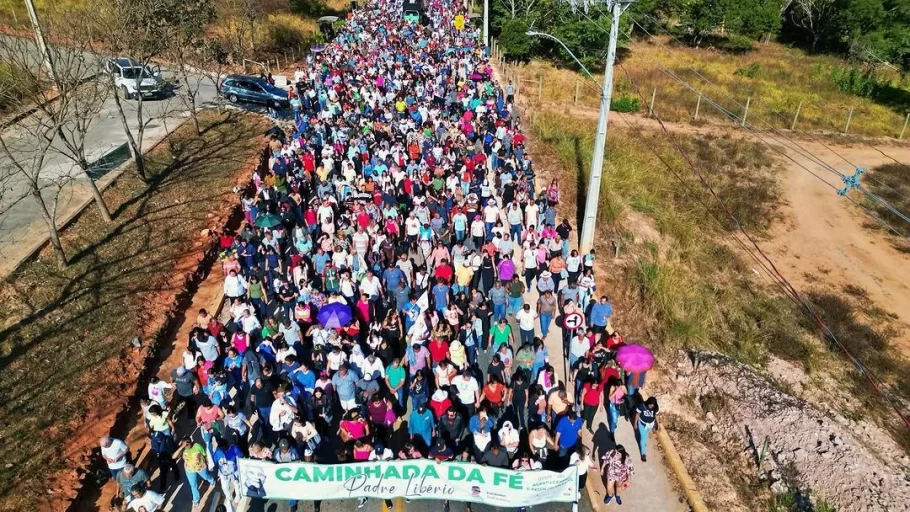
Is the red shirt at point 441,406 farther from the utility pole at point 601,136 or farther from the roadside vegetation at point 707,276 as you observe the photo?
the utility pole at point 601,136

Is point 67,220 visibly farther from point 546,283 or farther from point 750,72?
point 750,72

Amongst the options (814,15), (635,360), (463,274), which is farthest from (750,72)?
(635,360)

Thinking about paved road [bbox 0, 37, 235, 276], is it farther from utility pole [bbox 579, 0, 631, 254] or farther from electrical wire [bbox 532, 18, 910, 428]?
electrical wire [bbox 532, 18, 910, 428]

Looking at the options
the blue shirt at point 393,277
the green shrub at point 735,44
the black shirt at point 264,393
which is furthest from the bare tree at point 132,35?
the green shrub at point 735,44

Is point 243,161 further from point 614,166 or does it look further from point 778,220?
point 778,220

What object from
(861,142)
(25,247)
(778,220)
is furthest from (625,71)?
(25,247)

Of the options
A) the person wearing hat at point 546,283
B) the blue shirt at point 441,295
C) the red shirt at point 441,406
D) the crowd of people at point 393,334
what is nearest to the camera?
the crowd of people at point 393,334

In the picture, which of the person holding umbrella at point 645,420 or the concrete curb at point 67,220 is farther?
the concrete curb at point 67,220
